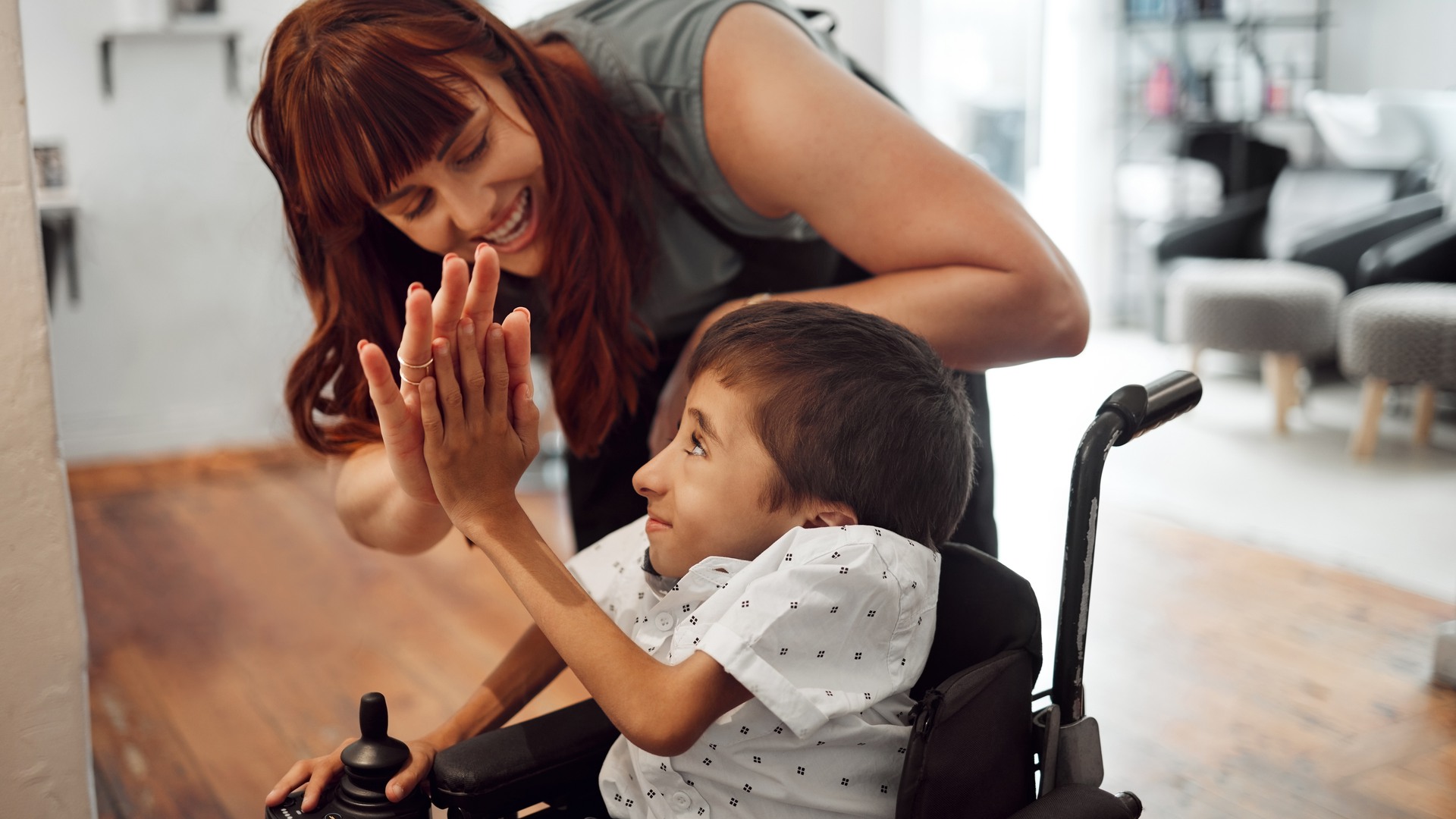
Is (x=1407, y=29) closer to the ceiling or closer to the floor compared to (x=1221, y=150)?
closer to the ceiling

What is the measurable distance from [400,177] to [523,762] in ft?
1.63

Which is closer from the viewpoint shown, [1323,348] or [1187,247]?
[1323,348]

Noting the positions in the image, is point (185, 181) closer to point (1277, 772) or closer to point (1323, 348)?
point (1277, 772)

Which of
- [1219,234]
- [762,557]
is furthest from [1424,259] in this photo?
[762,557]

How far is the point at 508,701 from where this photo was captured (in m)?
1.07

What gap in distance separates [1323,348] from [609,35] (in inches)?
139

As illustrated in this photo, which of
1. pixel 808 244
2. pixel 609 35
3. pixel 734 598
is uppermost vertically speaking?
pixel 609 35

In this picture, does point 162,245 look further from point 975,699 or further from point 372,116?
point 975,699

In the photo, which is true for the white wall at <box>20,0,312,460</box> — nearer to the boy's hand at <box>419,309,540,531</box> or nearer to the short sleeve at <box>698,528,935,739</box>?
the boy's hand at <box>419,309,540,531</box>

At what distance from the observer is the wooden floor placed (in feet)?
6.12

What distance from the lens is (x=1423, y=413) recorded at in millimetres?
3578

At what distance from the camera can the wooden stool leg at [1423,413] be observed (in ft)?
11.7

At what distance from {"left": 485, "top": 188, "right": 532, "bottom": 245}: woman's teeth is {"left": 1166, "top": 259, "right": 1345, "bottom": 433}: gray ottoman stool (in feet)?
11.0

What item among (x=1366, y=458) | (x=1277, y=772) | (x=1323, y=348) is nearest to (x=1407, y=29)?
(x=1323, y=348)
